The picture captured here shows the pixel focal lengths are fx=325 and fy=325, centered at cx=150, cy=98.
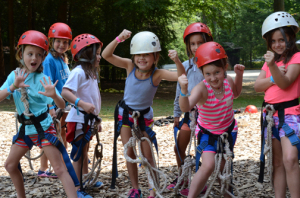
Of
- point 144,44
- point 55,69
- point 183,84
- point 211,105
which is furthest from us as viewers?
point 55,69

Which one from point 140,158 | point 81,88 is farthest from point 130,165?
point 81,88

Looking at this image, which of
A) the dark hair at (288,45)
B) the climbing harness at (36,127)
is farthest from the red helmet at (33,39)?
the dark hair at (288,45)

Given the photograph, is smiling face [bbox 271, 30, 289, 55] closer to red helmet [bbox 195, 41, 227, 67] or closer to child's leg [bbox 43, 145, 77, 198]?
red helmet [bbox 195, 41, 227, 67]

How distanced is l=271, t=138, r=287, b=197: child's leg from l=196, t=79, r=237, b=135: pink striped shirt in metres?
0.50

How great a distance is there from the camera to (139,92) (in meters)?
3.54

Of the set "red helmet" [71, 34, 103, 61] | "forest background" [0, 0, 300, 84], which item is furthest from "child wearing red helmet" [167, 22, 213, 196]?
"forest background" [0, 0, 300, 84]

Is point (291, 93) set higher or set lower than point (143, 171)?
higher

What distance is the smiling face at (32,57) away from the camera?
10.7 feet

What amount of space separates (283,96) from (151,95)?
1.35 m

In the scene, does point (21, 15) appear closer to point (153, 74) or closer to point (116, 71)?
point (116, 71)

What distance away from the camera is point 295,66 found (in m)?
3.10

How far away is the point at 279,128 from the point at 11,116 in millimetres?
7568

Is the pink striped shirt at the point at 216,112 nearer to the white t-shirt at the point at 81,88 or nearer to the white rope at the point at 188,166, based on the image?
the white rope at the point at 188,166

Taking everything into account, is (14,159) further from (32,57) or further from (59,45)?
(59,45)
